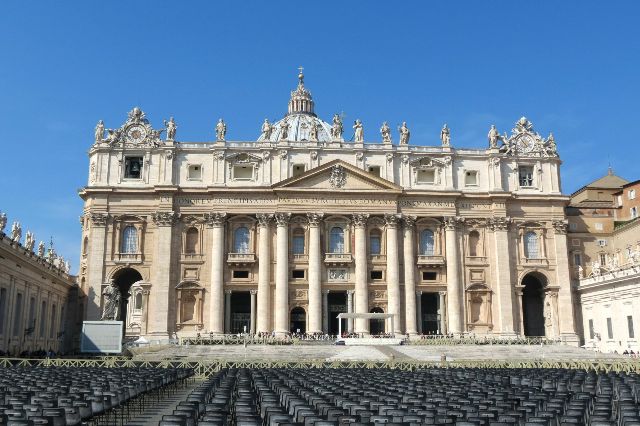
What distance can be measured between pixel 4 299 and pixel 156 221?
23.3 meters

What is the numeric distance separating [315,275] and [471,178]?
74.4 feet

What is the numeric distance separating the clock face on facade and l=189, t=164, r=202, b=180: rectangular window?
6751mm

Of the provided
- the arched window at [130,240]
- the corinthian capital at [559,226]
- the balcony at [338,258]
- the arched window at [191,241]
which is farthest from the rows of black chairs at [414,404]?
the corinthian capital at [559,226]

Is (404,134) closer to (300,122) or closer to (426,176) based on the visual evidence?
(426,176)

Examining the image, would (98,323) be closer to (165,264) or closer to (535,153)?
(165,264)

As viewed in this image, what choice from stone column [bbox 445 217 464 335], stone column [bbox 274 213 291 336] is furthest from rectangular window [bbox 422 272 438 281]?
stone column [bbox 274 213 291 336]

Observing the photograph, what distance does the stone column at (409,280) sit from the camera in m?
70.9

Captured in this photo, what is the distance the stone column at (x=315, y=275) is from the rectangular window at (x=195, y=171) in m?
13.7

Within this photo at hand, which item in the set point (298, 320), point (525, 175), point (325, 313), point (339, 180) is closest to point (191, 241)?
point (298, 320)

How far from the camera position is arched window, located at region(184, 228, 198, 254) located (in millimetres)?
72438

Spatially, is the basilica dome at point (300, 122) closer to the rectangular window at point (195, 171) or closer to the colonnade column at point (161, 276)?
the rectangular window at point (195, 171)

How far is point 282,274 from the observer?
231 ft

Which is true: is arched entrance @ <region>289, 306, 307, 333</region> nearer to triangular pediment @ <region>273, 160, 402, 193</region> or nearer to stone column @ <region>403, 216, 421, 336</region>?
stone column @ <region>403, 216, 421, 336</region>

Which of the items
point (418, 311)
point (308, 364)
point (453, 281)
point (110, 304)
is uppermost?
point (453, 281)
